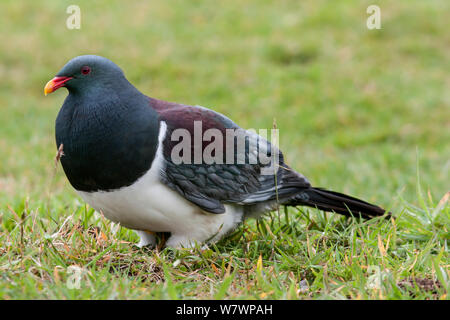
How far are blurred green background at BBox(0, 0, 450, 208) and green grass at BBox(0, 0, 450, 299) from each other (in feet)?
0.08

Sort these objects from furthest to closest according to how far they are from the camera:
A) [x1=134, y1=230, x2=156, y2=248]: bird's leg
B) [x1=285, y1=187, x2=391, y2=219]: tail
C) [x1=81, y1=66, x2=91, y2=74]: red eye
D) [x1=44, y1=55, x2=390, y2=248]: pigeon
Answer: [x1=285, y1=187, x2=391, y2=219]: tail, [x1=134, y1=230, x2=156, y2=248]: bird's leg, [x1=81, y1=66, x2=91, y2=74]: red eye, [x1=44, y1=55, x2=390, y2=248]: pigeon

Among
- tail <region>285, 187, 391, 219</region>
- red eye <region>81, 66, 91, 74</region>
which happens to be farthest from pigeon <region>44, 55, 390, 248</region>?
tail <region>285, 187, 391, 219</region>

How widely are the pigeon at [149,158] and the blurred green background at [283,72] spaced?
2362 mm

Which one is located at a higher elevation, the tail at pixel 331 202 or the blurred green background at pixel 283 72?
the blurred green background at pixel 283 72

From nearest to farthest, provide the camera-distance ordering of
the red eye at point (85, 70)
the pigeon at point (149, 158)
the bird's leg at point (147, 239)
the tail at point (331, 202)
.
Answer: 1. the pigeon at point (149, 158)
2. the red eye at point (85, 70)
3. the bird's leg at point (147, 239)
4. the tail at point (331, 202)

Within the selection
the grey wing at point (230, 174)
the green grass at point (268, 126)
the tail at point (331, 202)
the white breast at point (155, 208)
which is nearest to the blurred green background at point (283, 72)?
the green grass at point (268, 126)

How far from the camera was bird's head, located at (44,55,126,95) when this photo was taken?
3.20m

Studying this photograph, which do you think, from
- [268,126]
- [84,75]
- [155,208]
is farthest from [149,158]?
[268,126]

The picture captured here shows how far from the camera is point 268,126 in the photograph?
739 cm

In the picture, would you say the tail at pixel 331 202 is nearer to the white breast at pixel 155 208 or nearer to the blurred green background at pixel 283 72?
the white breast at pixel 155 208

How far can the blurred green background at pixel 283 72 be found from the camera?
256 inches

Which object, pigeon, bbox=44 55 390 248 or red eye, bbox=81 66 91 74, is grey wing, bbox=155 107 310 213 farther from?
red eye, bbox=81 66 91 74

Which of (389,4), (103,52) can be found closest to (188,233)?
(103,52)

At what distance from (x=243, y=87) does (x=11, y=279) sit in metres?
5.64
